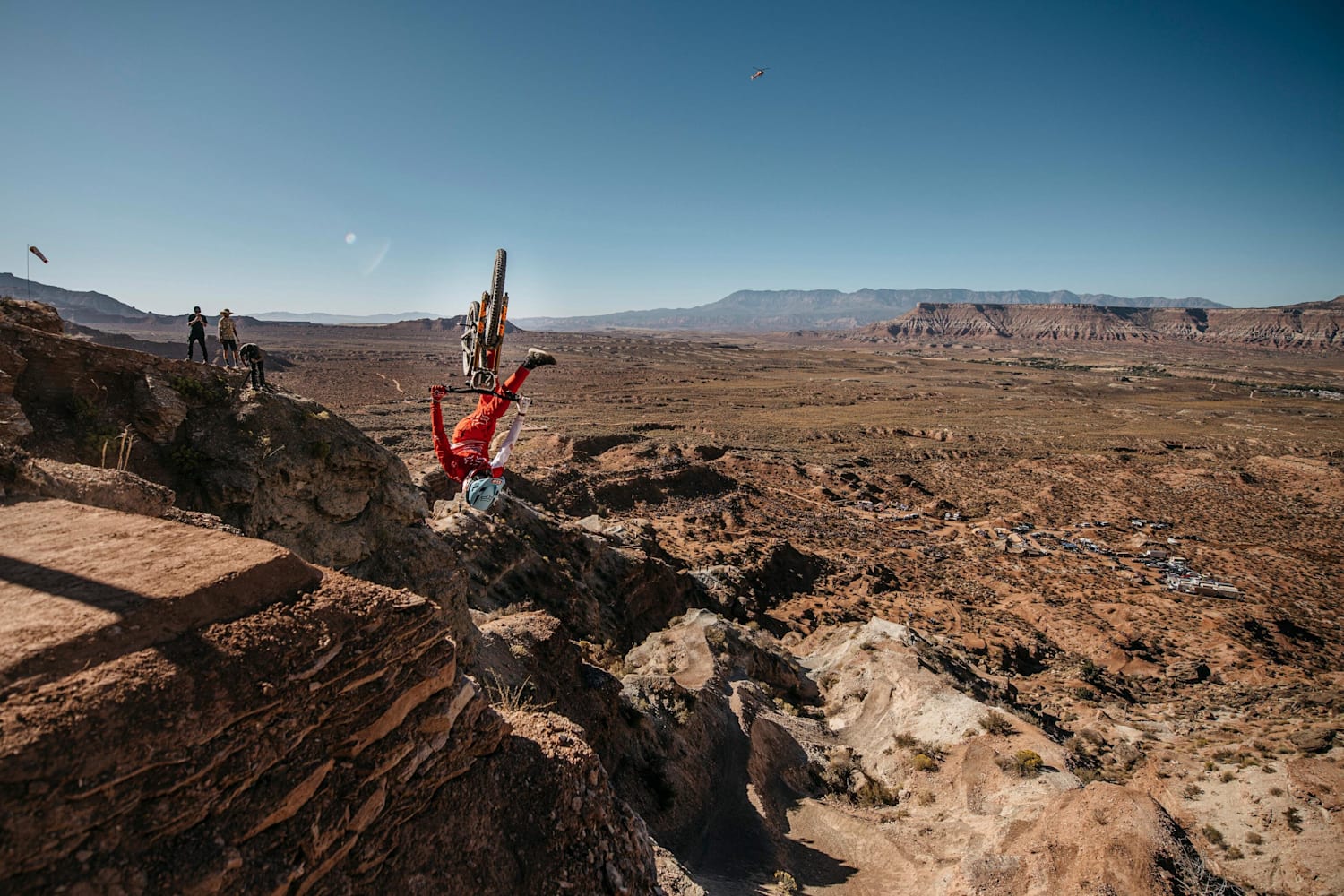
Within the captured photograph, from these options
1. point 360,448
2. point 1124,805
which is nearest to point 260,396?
point 360,448

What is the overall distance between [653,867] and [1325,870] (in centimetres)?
993

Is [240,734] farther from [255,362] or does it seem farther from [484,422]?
[255,362]

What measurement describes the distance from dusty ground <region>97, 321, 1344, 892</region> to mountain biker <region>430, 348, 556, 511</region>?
314 inches

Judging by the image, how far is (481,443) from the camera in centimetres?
762

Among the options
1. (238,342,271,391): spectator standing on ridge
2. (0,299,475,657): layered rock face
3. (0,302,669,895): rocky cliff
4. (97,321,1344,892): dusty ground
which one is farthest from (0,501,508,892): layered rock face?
(97,321,1344,892): dusty ground

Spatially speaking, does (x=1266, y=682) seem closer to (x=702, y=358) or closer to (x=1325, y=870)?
(x=1325, y=870)

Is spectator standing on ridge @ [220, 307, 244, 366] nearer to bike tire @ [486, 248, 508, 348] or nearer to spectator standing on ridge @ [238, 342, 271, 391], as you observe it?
spectator standing on ridge @ [238, 342, 271, 391]

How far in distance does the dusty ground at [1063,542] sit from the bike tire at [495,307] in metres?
9.31

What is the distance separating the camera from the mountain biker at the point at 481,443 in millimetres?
6879

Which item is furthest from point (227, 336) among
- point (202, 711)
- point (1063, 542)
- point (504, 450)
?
point (1063, 542)

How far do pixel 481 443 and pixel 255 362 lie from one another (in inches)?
188

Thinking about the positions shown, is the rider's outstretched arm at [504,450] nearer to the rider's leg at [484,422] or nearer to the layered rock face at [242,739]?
the rider's leg at [484,422]

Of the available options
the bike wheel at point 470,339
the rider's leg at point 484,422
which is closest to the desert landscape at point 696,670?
the rider's leg at point 484,422

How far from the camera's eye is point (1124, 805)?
726 cm
